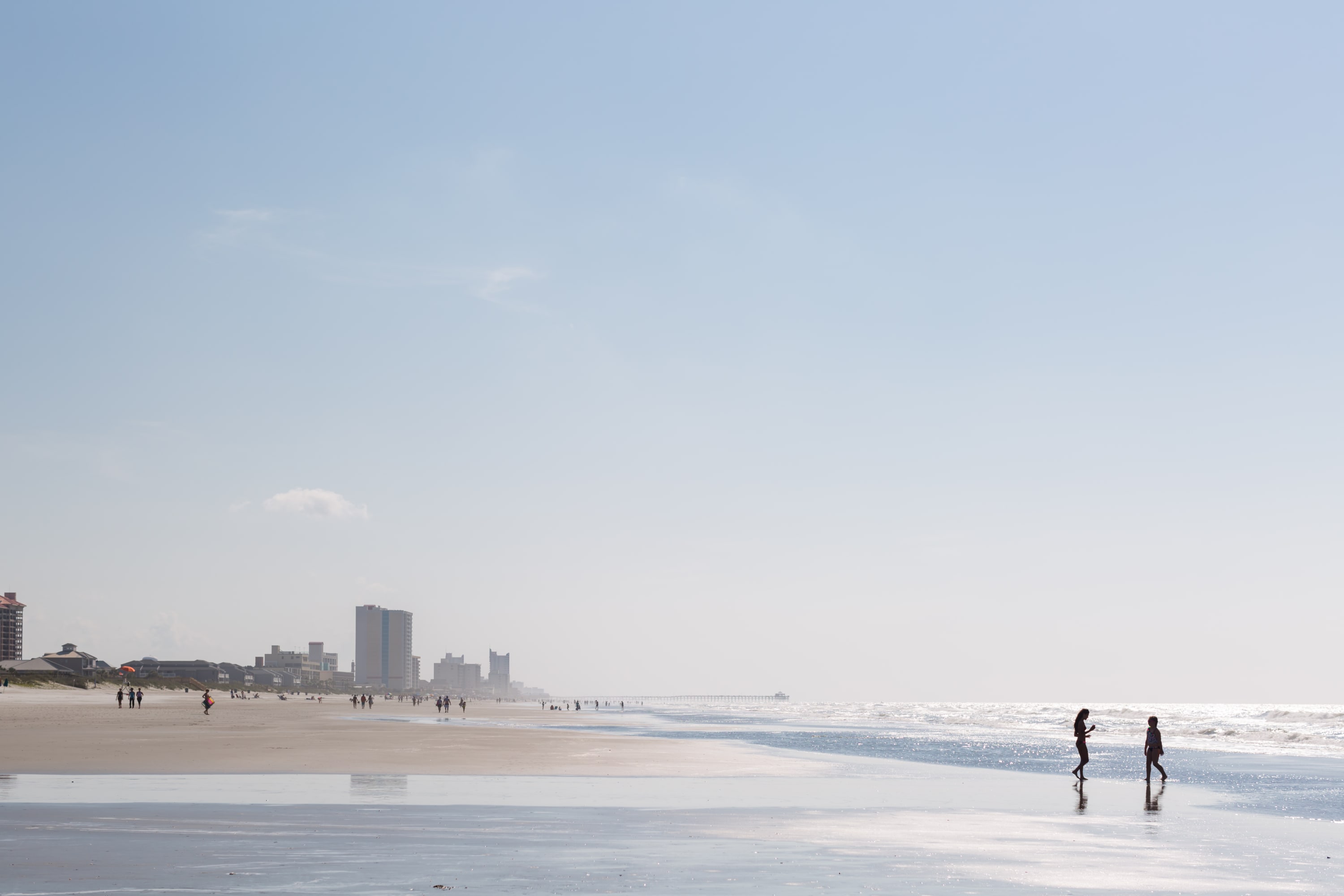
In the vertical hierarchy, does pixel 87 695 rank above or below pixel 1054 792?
below

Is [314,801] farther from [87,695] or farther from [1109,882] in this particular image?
[87,695]

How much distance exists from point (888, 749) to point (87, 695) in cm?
9304

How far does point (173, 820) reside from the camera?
53.1 ft

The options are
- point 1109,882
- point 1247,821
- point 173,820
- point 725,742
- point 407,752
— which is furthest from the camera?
point 725,742

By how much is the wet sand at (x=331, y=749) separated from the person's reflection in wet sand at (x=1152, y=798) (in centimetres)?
918

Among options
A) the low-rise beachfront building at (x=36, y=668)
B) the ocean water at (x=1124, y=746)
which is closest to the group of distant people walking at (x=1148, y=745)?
the ocean water at (x=1124, y=746)

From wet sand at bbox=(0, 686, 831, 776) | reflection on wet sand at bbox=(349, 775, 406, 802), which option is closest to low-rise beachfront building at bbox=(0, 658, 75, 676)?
wet sand at bbox=(0, 686, 831, 776)

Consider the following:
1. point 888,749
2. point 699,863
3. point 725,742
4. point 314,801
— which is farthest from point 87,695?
point 699,863

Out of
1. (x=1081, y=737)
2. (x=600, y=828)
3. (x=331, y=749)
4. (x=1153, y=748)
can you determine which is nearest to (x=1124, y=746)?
(x=1081, y=737)

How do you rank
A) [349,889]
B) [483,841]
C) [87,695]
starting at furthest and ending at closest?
[87,695] < [483,841] < [349,889]

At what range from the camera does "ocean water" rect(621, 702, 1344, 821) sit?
28.2m

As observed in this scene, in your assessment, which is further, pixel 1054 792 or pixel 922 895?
pixel 1054 792

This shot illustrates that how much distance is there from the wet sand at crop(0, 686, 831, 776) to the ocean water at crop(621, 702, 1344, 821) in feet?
20.9

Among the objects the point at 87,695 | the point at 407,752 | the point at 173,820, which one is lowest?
the point at 87,695
